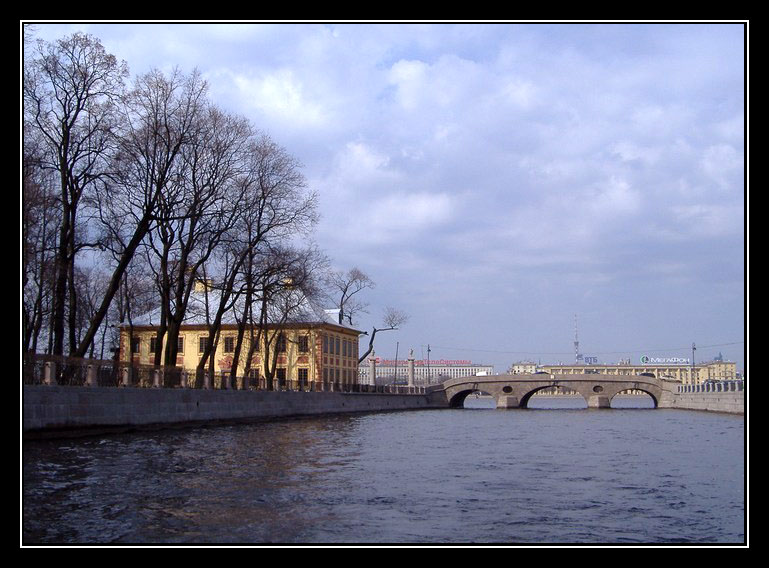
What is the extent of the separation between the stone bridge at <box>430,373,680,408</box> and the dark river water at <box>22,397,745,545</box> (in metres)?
65.6

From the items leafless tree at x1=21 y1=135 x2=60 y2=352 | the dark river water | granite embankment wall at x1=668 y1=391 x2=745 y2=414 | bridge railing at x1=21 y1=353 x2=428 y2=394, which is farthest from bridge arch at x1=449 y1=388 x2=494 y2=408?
the dark river water

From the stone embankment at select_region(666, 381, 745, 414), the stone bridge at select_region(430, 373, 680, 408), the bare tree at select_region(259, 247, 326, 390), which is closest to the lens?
the bare tree at select_region(259, 247, 326, 390)

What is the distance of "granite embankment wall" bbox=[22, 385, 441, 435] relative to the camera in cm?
2597

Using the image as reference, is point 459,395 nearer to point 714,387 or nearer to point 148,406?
point 714,387

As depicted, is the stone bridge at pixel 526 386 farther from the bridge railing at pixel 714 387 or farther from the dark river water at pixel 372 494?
the dark river water at pixel 372 494

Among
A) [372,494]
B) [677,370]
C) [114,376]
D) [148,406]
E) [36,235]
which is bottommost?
[677,370]

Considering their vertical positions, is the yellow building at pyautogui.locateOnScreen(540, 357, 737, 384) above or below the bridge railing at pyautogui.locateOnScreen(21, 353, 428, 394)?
below

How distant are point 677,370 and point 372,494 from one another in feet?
466

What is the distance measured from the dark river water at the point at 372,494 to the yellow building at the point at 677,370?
74492 mm

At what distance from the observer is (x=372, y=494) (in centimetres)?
1523

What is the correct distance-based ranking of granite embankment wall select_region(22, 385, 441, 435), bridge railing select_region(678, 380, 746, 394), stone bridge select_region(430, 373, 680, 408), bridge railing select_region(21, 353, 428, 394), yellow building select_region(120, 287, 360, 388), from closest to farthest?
granite embankment wall select_region(22, 385, 441, 435)
bridge railing select_region(21, 353, 428, 394)
bridge railing select_region(678, 380, 746, 394)
yellow building select_region(120, 287, 360, 388)
stone bridge select_region(430, 373, 680, 408)

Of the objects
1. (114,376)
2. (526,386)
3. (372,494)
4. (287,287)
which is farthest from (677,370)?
(372,494)

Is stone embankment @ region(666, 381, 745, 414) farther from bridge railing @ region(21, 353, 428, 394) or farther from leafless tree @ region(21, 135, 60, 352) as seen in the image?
leafless tree @ region(21, 135, 60, 352)

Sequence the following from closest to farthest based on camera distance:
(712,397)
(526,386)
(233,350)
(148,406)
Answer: (148,406) → (712,397) → (233,350) → (526,386)
